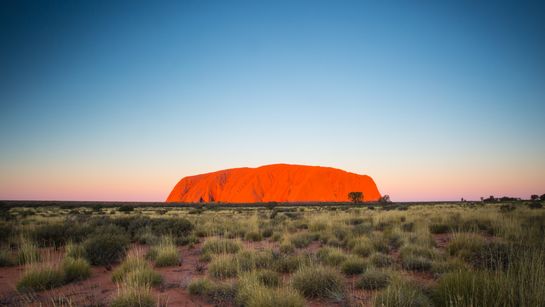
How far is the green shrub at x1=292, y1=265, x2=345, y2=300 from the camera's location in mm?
4660

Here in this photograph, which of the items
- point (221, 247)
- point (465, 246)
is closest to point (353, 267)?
point (465, 246)

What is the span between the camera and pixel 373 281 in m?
4.96

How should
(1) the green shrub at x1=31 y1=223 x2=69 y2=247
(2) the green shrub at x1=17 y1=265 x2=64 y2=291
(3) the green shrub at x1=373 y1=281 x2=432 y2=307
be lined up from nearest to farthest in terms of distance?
(3) the green shrub at x1=373 y1=281 x2=432 y2=307 → (2) the green shrub at x1=17 y1=265 x2=64 y2=291 → (1) the green shrub at x1=31 y1=223 x2=69 y2=247

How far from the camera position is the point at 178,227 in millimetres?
12219

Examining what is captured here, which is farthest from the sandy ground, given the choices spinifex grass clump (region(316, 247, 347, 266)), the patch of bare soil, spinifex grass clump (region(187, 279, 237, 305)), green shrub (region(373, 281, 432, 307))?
spinifex grass clump (region(316, 247, 347, 266))

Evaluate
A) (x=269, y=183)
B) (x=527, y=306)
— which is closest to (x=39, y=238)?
(x=527, y=306)

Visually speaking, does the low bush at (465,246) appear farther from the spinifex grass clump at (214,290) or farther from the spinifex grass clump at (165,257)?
the spinifex grass clump at (165,257)

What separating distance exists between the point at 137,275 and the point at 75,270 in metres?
1.66

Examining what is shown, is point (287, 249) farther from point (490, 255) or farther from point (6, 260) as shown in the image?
point (6, 260)

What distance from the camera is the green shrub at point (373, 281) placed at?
4895 millimetres

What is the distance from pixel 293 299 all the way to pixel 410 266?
3403 mm

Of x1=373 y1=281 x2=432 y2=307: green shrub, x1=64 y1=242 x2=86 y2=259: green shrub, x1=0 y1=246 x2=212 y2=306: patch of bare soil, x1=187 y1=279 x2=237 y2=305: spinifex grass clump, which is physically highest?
x1=373 y1=281 x2=432 y2=307: green shrub

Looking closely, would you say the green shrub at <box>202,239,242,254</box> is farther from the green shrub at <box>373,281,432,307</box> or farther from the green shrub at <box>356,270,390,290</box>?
the green shrub at <box>373,281,432,307</box>

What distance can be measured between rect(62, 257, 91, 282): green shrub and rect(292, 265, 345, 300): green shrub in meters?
4.41
